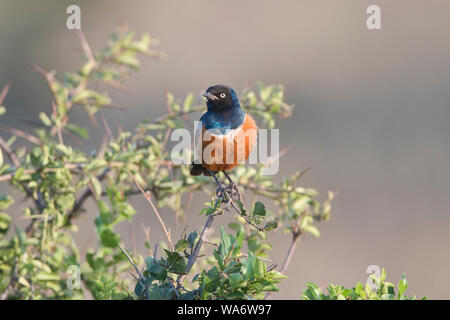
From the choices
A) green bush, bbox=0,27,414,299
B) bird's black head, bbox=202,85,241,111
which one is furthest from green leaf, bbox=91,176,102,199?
bird's black head, bbox=202,85,241,111

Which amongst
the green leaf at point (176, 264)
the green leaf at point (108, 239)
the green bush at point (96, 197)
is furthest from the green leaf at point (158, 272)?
the green leaf at point (108, 239)

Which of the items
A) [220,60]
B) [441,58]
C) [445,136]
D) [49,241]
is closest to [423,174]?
[445,136]

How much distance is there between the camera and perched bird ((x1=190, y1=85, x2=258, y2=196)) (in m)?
2.90

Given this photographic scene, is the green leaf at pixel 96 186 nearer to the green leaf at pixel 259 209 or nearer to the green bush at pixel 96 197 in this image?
the green bush at pixel 96 197

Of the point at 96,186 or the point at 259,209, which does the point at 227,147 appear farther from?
the point at 259,209

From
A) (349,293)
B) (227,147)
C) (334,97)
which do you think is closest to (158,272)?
(349,293)

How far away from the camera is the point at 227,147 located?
115 inches

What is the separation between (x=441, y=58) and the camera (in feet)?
28.4

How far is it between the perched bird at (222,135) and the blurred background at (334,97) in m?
1.83

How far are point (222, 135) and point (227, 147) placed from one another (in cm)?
7

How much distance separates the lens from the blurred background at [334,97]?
6.01m

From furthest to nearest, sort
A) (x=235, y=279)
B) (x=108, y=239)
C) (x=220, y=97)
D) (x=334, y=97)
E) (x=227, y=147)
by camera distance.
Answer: (x=334, y=97) < (x=220, y=97) < (x=227, y=147) < (x=108, y=239) < (x=235, y=279)
